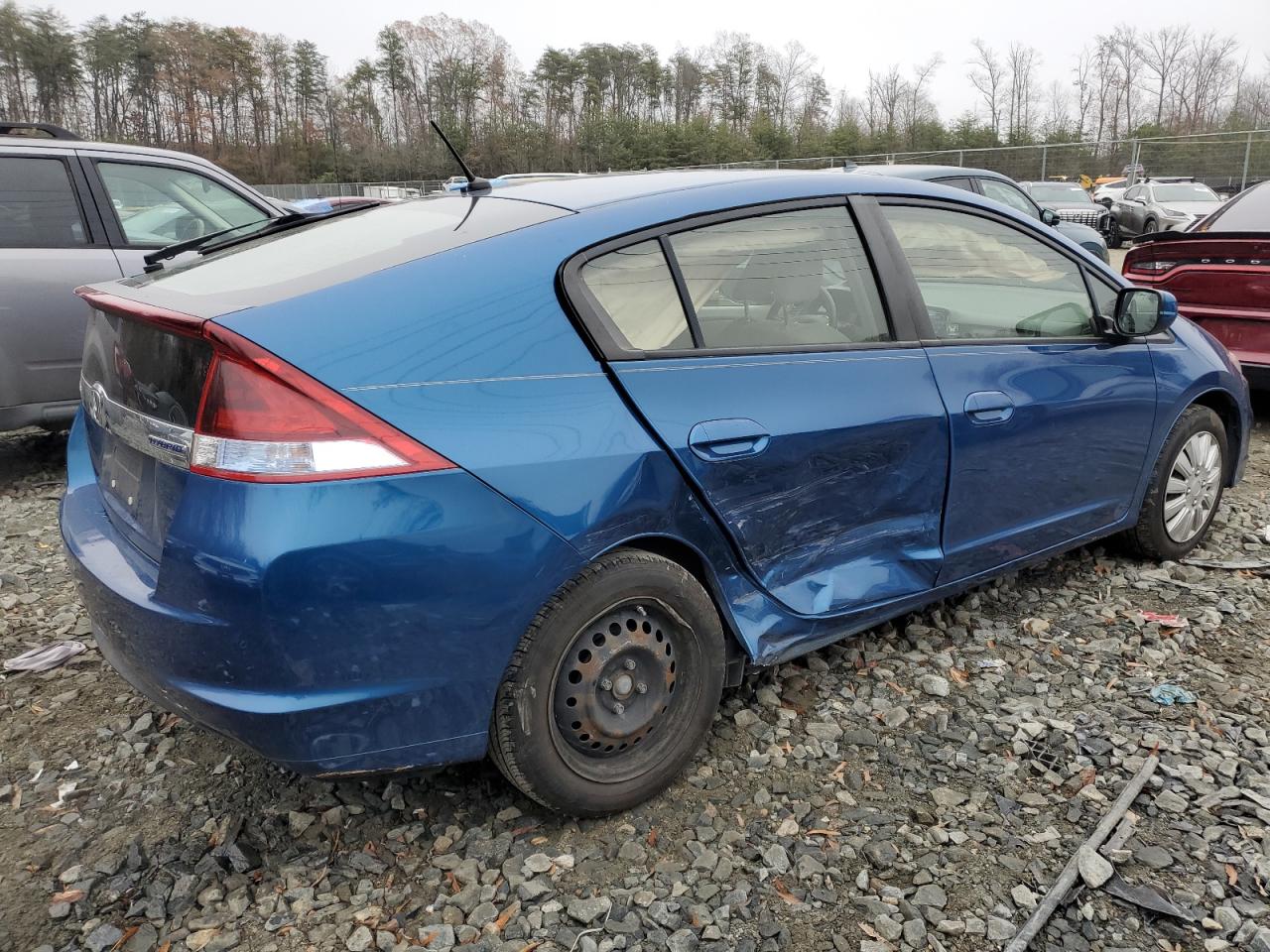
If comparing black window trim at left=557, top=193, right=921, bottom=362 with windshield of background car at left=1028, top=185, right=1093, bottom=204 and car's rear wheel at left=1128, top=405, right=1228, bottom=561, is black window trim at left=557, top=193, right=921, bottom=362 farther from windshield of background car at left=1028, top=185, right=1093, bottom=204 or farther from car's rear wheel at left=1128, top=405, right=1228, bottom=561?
windshield of background car at left=1028, top=185, right=1093, bottom=204

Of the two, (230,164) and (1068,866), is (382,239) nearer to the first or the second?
(1068,866)

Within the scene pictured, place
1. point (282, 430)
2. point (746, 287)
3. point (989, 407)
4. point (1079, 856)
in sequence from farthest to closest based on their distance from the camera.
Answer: point (989, 407) < point (746, 287) < point (1079, 856) < point (282, 430)

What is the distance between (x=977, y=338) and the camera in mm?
3055

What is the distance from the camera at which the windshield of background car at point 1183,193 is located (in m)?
21.2

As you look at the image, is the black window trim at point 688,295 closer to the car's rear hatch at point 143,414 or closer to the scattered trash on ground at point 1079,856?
the car's rear hatch at point 143,414

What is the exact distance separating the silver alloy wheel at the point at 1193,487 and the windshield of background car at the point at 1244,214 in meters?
3.16

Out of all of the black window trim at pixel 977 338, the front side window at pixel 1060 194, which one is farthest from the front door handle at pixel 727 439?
the front side window at pixel 1060 194

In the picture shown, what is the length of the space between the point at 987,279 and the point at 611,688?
202 cm

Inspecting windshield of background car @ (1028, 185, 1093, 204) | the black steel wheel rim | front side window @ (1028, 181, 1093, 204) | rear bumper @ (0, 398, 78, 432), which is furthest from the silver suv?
windshield of background car @ (1028, 185, 1093, 204)

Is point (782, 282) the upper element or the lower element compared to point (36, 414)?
upper

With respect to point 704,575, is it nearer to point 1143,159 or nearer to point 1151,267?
point 1151,267

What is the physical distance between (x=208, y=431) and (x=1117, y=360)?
3.10 metres

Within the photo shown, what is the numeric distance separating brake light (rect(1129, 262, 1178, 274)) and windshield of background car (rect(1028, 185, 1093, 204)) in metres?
16.5

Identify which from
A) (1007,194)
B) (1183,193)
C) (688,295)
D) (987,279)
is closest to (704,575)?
(688,295)
